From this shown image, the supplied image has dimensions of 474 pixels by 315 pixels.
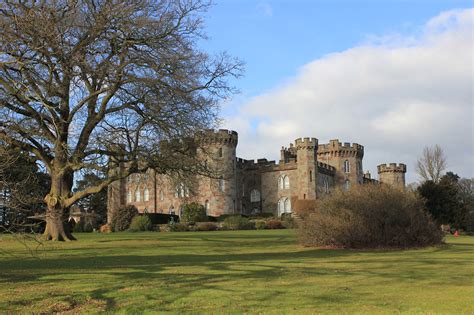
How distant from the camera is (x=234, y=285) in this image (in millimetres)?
10219

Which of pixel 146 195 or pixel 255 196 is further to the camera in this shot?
pixel 146 195

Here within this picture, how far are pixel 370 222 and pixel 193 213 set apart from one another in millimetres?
31511

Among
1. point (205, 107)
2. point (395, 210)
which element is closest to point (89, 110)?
point (205, 107)

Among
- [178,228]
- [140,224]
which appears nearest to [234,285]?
[178,228]

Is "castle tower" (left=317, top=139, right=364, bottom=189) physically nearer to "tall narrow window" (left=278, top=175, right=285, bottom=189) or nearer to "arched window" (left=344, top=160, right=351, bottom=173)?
"arched window" (left=344, top=160, right=351, bottom=173)

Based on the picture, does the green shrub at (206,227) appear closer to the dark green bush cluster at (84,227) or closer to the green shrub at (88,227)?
the green shrub at (88,227)

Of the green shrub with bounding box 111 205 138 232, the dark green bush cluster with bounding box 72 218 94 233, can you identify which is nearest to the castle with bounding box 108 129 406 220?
the dark green bush cluster with bounding box 72 218 94 233

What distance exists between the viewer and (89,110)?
893 inches

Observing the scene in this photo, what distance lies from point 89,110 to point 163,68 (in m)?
4.83

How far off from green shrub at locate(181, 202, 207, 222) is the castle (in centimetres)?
466

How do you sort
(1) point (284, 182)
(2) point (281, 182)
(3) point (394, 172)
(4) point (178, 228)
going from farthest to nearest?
(3) point (394, 172), (2) point (281, 182), (1) point (284, 182), (4) point (178, 228)

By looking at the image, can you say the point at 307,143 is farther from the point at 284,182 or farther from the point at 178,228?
the point at 178,228

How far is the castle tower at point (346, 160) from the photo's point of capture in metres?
67.2

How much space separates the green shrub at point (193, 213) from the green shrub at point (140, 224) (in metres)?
7.70
